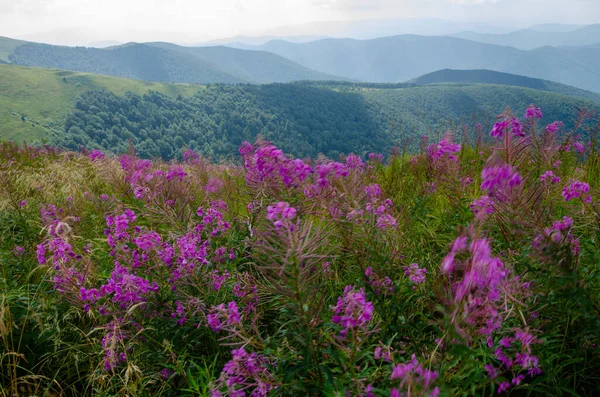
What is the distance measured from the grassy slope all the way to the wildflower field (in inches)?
4040

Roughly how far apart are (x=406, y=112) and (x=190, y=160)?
14164 cm

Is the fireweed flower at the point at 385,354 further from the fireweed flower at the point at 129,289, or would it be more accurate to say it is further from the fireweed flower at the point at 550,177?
the fireweed flower at the point at 550,177

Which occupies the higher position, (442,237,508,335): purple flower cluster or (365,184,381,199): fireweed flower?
(442,237,508,335): purple flower cluster

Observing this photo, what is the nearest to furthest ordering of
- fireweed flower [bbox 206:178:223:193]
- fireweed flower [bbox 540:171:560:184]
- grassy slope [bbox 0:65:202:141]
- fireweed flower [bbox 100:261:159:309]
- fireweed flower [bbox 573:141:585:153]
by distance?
fireweed flower [bbox 100:261:159:309]
fireweed flower [bbox 540:171:560:184]
fireweed flower [bbox 206:178:223:193]
fireweed flower [bbox 573:141:585:153]
grassy slope [bbox 0:65:202:141]

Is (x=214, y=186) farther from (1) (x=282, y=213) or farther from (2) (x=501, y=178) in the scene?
(2) (x=501, y=178)

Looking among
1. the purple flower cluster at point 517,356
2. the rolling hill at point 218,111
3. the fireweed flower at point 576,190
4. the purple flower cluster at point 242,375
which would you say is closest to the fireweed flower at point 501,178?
the purple flower cluster at point 517,356

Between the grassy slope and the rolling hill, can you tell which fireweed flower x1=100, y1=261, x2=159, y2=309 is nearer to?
the rolling hill

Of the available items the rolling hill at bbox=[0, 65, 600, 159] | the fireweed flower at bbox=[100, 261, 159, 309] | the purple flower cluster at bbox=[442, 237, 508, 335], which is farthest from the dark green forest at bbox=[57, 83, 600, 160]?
the purple flower cluster at bbox=[442, 237, 508, 335]

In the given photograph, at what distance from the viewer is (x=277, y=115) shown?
132250 millimetres

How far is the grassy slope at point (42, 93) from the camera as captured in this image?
9238 cm

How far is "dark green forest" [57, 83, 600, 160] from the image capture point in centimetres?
10212

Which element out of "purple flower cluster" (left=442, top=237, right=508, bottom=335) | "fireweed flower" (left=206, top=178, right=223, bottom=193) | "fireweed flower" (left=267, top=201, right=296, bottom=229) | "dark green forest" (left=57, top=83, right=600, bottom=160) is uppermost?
"fireweed flower" (left=267, top=201, right=296, bottom=229)

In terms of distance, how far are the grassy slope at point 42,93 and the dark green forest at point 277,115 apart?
5.08 meters

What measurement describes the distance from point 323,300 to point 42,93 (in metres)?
142
